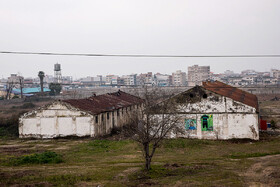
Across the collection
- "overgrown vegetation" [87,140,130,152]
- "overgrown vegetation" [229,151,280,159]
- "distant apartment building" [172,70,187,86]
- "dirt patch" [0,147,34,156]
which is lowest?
"dirt patch" [0,147,34,156]

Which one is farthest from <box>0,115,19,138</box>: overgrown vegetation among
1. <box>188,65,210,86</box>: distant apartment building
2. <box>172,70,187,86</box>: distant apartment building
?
<box>172,70,187,86</box>: distant apartment building

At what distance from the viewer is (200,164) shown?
17.3 m

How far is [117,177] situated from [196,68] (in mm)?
183995

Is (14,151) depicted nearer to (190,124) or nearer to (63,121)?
(63,121)

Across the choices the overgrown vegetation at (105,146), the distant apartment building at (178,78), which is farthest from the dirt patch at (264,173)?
the distant apartment building at (178,78)

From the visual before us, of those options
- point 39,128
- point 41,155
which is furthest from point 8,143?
point 41,155

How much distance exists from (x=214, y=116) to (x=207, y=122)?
823mm

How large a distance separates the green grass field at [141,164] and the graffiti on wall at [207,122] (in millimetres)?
1529

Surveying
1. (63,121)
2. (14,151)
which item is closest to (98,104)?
(63,121)

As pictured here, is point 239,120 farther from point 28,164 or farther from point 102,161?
point 28,164

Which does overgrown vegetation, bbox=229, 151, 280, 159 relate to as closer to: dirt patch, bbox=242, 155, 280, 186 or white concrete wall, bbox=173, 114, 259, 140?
dirt patch, bbox=242, 155, 280, 186

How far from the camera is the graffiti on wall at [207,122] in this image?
27.0 m

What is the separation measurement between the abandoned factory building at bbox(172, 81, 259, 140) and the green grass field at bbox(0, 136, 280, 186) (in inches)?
46.1

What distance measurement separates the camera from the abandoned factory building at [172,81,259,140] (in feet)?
86.1
